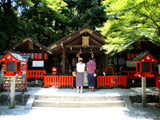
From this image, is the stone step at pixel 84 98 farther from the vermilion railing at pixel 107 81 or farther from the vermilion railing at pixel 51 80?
the vermilion railing at pixel 51 80

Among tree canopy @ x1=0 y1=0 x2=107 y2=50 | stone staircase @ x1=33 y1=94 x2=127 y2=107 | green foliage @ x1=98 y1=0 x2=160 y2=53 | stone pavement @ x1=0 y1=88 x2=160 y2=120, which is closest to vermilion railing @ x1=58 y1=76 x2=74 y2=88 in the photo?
stone staircase @ x1=33 y1=94 x2=127 y2=107

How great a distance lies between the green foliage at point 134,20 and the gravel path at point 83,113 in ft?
11.0

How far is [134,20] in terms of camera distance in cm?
685

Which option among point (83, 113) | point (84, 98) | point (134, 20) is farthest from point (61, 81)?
point (134, 20)

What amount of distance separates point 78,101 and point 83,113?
125 cm

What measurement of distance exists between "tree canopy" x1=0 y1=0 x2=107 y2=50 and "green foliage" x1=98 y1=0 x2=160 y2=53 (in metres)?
11.8

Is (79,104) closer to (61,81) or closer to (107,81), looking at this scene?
(61,81)

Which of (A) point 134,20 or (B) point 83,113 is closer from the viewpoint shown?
(B) point 83,113

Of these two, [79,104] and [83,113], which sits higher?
[79,104]

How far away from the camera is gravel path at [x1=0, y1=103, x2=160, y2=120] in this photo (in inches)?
216

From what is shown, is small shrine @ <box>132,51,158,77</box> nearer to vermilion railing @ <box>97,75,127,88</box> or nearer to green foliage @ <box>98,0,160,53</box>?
green foliage @ <box>98,0,160,53</box>

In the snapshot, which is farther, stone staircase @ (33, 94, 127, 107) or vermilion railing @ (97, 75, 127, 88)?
vermilion railing @ (97, 75, 127, 88)

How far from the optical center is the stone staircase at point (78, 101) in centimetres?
695

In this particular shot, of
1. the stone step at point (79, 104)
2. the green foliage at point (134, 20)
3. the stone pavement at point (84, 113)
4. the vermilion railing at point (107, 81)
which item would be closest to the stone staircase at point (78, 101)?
the stone step at point (79, 104)
